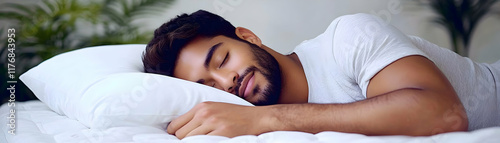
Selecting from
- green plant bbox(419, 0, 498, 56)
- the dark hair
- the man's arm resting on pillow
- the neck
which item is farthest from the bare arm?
green plant bbox(419, 0, 498, 56)

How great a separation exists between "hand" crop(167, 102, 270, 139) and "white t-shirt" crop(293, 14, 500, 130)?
28cm

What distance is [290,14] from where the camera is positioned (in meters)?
2.45

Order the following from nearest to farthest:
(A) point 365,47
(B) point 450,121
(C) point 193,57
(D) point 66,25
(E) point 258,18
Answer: (B) point 450,121, (A) point 365,47, (C) point 193,57, (D) point 66,25, (E) point 258,18

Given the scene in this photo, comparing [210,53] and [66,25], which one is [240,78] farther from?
[66,25]

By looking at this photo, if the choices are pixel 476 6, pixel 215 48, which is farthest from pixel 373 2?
pixel 215 48

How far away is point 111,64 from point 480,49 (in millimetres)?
2038

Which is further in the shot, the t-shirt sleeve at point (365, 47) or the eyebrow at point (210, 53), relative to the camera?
the eyebrow at point (210, 53)

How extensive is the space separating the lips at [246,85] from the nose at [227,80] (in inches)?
0.8

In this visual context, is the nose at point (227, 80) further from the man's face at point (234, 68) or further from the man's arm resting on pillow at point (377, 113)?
the man's arm resting on pillow at point (377, 113)

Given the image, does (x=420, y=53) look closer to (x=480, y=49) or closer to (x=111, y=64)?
(x=111, y=64)

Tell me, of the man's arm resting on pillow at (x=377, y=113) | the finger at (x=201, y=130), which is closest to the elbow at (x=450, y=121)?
the man's arm resting on pillow at (x=377, y=113)

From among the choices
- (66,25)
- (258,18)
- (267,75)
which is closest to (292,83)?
(267,75)

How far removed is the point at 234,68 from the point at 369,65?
35 centimetres

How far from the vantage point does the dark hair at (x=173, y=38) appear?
1.35m
